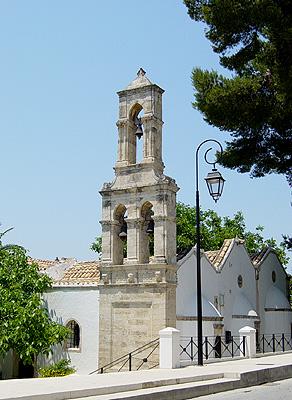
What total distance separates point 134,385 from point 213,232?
37.4m

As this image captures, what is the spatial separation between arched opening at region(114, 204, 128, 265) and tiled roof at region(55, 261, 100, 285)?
1.68 metres

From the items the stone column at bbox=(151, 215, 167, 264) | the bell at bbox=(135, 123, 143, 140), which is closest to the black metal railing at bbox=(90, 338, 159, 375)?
the stone column at bbox=(151, 215, 167, 264)

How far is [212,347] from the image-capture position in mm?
25234

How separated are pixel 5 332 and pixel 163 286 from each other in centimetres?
617

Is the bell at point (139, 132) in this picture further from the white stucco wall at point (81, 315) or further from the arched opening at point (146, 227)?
the white stucco wall at point (81, 315)

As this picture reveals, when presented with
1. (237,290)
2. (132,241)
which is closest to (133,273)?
(132,241)

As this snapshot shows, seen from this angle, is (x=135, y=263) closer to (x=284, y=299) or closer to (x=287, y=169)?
(x=287, y=169)

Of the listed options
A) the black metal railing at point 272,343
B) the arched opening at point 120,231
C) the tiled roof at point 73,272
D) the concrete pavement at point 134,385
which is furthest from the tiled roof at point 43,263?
the concrete pavement at point 134,385

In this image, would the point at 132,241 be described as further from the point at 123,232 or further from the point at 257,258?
the point at 257,258

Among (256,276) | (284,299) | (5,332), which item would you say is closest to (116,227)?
(5,332)

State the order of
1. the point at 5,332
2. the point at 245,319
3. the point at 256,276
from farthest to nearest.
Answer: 1. the point at 256,276
2. the point at 245,319
3. the point at 5,332

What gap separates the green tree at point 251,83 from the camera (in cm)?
1522

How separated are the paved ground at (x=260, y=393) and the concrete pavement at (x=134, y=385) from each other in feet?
1.08

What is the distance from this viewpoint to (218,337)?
26.5m
